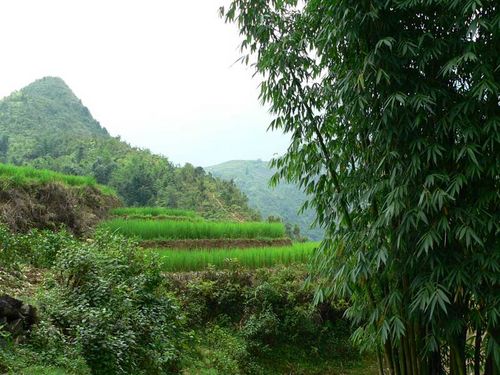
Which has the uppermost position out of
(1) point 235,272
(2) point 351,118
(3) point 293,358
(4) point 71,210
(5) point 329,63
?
(5) point 329,63

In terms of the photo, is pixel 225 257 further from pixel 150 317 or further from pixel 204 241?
pixel 150 317

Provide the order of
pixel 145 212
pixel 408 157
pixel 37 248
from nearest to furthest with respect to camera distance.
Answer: pixel 408 157 → pixel 37 248 → pixel 145 212

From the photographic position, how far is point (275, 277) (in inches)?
305

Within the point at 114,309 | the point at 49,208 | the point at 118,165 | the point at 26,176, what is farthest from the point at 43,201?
the point at 118,165

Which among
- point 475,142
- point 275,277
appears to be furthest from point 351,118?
point 275,277

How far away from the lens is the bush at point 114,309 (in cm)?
401

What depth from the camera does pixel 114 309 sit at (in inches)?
174

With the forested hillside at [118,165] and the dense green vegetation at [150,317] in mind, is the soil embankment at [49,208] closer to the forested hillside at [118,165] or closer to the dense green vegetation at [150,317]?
the dense green vegetation at [150,317]

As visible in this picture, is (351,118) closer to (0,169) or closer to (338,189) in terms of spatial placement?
(338,189)

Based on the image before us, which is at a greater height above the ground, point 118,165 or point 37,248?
point 118,165

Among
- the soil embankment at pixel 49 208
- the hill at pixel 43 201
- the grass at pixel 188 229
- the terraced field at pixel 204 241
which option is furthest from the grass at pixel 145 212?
the grass at pixel 188 229

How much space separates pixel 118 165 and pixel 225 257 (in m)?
7.61

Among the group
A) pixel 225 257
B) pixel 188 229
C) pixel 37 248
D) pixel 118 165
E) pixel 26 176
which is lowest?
pixel 225 257

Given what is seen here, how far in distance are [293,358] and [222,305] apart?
1.41m
